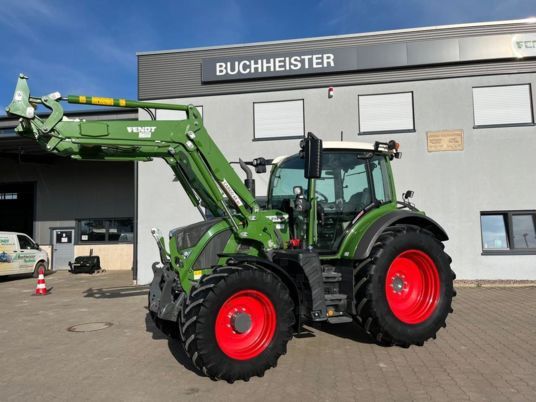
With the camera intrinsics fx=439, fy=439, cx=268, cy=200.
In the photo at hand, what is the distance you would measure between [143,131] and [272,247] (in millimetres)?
2075

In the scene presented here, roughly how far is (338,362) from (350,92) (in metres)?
8.54

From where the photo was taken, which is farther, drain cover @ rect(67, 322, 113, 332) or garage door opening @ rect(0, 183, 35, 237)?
garage door opening @ rect(0, 183, 35, 237)

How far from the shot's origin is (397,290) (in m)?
5.75

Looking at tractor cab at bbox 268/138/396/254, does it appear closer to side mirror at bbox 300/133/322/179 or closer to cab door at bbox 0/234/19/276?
side mirror at bbox 300/133/322/179

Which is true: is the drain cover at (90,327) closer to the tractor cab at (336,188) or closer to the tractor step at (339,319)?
the tractor cab at (336,188)

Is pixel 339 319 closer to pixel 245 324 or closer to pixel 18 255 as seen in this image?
pixel 245 324

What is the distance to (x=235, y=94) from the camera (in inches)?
484

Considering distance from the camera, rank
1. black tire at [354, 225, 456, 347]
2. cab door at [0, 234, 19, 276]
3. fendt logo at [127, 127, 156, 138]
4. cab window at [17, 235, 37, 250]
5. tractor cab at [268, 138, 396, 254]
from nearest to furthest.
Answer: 1. fendt logo at [127, 127, 156, 138]
2. black tire at [354, 225, 456, 347]
3. tractor cab at [268, 138, 396, 254]
4. cab door at [0, 234, 19, 276]
5. cab window at [17, 235, 37, 250]

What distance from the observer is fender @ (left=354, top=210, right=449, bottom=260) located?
5238 mm

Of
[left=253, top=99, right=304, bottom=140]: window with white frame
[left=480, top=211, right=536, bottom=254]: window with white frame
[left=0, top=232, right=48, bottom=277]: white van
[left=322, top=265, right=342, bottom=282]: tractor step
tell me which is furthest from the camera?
[left=0, top=232, right=48, bottom=277]: white van

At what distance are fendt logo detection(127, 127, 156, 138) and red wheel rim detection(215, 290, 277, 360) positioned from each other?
7.05ft

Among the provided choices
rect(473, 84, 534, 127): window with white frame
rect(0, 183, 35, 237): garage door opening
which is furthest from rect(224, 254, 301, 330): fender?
rect(0, 183, 35, 237): garage door opening

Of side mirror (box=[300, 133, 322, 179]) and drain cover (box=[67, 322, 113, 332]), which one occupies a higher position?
side mirror (box=[300, 133, 322, 179])

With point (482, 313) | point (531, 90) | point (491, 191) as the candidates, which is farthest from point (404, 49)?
point (482, 313)
